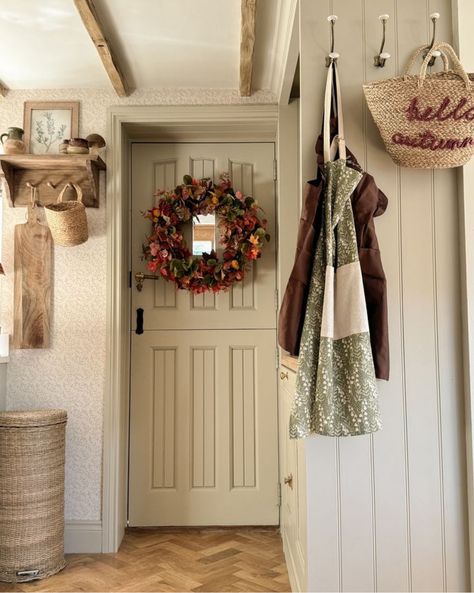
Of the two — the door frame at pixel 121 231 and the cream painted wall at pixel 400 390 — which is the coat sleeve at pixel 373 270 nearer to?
the cream painted wall at pixel 400 390

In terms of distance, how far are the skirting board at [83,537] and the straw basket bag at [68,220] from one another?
1.37 meters

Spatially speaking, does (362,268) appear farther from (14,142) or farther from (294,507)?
(14,142)

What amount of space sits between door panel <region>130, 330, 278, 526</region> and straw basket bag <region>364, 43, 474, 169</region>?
172 cm

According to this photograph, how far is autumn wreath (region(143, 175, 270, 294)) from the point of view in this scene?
303 cm

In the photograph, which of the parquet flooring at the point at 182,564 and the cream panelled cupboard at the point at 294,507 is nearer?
the cream panelled cupboard at the point at 294,507

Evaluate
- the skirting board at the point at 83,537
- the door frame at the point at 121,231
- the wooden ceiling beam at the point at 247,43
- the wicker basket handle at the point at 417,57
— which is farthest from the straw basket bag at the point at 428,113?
the skirting board at the point at 83,537

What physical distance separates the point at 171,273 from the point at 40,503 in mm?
1231

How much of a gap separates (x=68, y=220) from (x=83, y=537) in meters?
1.53

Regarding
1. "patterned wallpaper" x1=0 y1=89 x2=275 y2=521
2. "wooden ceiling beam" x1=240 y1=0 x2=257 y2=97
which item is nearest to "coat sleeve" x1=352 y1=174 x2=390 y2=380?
"wooden ceiling beam" x1=240 y1=0 x2=257 y2=97

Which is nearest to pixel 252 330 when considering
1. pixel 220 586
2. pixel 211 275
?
pixel 211 275

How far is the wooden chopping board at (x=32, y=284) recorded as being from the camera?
116 inches

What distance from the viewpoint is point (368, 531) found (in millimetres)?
1750

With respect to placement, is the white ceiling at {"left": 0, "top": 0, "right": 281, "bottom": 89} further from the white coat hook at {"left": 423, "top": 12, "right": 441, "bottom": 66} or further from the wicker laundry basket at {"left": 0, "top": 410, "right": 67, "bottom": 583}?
the wicker laundry basket at {"left": 0, "top": 410, "right": 67, "bottom": 583}

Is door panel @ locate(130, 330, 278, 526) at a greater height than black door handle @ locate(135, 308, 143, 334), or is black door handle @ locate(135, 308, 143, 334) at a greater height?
black door handle @ locate(135, 308, 143, 334)
